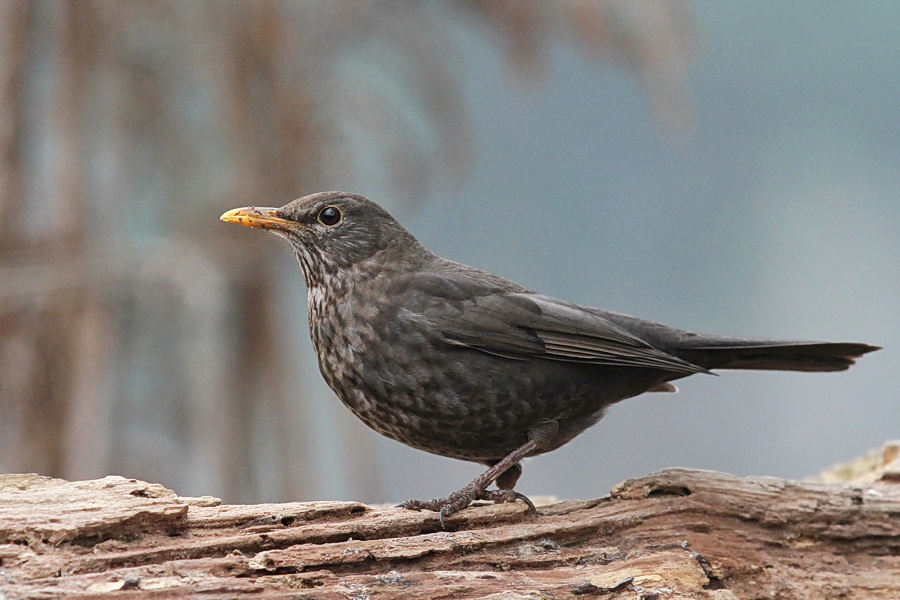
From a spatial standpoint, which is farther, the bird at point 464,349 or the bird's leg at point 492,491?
the bird at point 464,349

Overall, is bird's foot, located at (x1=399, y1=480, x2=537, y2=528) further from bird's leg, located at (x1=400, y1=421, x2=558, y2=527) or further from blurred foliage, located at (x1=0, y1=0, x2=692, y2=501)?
blurred foliage, located at (x1=0, y1=0, x2=692, y2=501)

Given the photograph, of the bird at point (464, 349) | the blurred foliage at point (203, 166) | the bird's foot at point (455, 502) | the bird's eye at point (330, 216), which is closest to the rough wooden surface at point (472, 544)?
the bird's foot at point (455, 502)

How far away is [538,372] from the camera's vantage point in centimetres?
407

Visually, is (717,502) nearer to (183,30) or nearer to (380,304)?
(380,304)

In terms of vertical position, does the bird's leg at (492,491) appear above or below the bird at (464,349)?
below

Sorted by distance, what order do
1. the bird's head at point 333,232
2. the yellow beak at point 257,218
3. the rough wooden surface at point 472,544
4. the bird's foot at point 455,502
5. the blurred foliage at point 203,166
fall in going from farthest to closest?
the blurred foliage at point 203,166, the bird's head at point 333,232, the yellow beak at point 257,218, the bird's foot at point 455,502, the rough wooden surface at point 472,544

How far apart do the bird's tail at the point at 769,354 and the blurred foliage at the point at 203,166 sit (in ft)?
8.42

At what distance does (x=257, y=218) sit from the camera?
4.27m

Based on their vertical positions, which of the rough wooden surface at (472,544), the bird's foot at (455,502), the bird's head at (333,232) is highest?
the bird's head at (333,232)

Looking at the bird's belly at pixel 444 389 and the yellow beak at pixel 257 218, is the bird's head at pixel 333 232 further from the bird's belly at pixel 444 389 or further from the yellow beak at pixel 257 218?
the bird's belly at pixel 444 389

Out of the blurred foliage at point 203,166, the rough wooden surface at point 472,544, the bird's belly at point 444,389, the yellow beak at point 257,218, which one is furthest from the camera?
the blurred foliage at point 203,166

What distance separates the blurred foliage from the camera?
612 centimetres

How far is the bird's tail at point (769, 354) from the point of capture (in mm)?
4383

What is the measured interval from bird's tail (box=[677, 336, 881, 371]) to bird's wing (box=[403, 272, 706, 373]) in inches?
12.0
